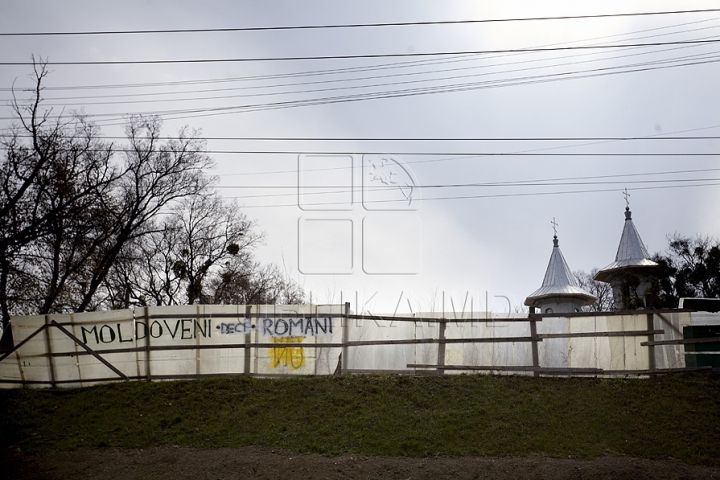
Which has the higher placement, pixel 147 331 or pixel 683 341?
pixel 147 331

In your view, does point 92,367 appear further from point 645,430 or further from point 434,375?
point 645,430

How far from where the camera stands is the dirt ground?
38.4 feet

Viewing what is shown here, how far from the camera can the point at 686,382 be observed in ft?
52.3

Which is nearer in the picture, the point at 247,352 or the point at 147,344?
the point at 247,352

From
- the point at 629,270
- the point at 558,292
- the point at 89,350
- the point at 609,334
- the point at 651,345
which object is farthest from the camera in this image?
the point at 629,270

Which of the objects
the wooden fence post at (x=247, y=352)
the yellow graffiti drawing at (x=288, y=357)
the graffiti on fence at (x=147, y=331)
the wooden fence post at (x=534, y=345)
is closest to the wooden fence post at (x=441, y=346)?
the wooden fence post at (x=534, y=345)

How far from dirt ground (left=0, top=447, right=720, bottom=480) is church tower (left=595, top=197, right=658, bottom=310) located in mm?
38090

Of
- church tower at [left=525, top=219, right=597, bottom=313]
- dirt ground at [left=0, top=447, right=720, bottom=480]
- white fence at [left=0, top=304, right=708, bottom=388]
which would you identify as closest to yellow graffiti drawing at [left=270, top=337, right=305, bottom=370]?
white fence at [left=0, top=304, right=708, bottom=388]

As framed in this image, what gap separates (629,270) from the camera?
4950 centimetres

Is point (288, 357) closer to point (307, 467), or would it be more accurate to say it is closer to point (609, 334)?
point (307, 467)

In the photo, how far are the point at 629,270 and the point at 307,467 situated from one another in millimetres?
43243

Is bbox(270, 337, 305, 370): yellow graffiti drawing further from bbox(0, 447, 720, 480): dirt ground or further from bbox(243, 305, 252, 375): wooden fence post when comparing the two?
bbox(0, 447, 720, 480): dirt ground

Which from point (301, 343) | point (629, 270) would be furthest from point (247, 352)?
point (629, 270)

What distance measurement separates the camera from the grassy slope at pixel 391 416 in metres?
13.0
